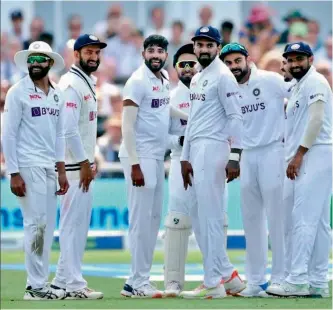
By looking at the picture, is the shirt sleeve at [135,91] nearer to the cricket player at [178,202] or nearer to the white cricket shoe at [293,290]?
the cricket player at [178,202]

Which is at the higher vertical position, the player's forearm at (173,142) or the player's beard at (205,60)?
the player's beard at (205,60)

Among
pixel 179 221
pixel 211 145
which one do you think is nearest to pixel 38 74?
pixel 211 145

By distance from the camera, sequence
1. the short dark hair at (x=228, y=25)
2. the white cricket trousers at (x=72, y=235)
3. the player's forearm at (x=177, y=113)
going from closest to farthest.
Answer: the white cricket trousers at (x=72, y=235) < the player's forearm at (x=177, y=113) < the short dark hair at (x=228, y=25)

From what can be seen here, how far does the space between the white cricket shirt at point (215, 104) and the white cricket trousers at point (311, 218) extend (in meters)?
0.76

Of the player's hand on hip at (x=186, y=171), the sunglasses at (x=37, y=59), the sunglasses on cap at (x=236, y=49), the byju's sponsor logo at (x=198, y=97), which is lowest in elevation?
the player's hand on hip at (x=186, y=171)

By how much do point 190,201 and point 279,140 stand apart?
3.35 feet

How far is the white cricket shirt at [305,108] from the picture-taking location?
37.4 ft

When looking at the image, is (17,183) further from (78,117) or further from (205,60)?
(205,60)

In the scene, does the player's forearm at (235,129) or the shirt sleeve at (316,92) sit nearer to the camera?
the player's forearm at (235,129)

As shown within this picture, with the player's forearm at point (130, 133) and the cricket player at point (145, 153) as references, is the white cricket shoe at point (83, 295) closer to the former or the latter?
the cricket player at point (145, 153)

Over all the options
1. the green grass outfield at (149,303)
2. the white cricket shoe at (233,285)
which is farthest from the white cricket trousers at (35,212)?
the white cricket shoe at (233,285)

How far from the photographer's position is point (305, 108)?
37.6ft

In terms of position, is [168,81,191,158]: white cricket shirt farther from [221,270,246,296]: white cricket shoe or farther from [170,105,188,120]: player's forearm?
[221,270,246,296]: white cricket shoe

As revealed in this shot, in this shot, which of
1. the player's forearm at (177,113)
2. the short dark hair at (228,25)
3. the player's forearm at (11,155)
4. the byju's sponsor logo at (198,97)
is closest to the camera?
the player's forearm at (11,155)
